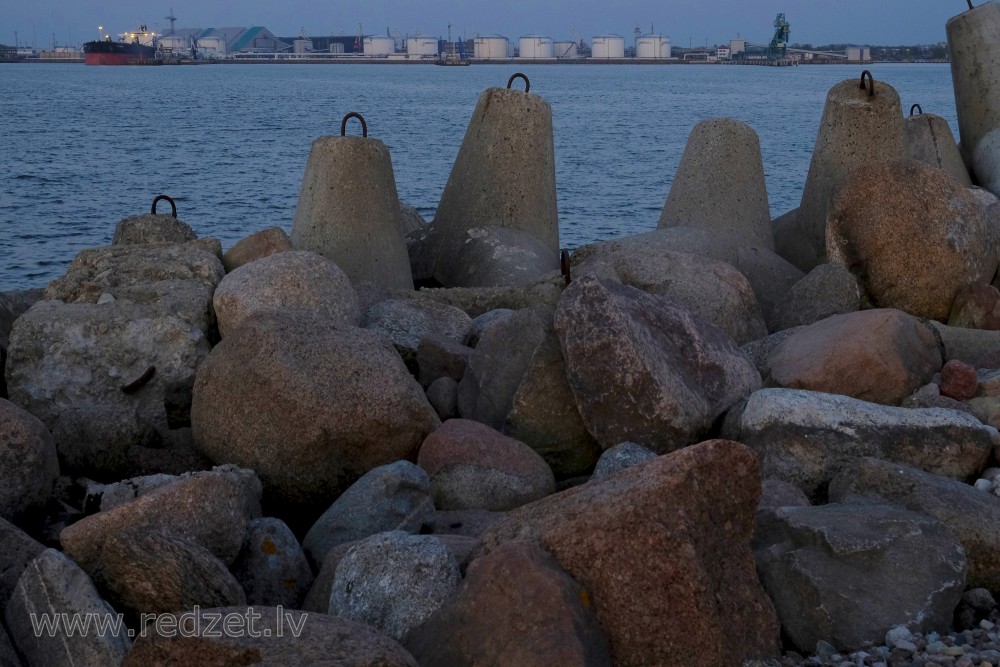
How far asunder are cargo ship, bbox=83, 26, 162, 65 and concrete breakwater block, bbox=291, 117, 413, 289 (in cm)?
10355

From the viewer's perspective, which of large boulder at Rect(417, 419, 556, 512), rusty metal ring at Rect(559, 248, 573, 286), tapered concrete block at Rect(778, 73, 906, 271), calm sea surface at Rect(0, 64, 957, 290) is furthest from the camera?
calm sea surface at Rect(0, 64, 957, 290)

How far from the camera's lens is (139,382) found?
5242 millimetres

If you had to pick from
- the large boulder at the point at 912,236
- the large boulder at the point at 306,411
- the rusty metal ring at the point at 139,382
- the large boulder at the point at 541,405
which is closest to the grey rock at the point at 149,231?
the rusty metal ring at the point at 139,382

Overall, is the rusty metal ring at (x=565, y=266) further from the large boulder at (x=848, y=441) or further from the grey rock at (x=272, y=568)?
the grey rock at (x=272, y=568)

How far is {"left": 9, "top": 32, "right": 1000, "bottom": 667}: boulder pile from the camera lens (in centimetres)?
287

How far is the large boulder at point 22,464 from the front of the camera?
380 cm

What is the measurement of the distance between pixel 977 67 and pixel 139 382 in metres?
7.31

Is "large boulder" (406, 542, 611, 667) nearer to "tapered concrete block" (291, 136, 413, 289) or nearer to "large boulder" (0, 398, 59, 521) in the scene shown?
"large boulder" (0, 398, 59, 521)

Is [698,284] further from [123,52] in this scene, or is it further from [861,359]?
[123,52]

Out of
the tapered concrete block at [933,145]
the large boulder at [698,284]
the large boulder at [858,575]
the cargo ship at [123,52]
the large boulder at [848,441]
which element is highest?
the cargo ship at [123,52]

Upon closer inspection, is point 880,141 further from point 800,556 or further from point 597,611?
point 597,611

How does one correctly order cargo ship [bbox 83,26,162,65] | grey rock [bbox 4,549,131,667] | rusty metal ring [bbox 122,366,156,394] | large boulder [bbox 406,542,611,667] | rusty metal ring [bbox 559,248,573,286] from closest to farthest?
large boulder [bbox 406,542,611,667], grey rock [bbox 4,549,131,667], rusty metal ring [bbox 122,366,156,394], rusty metal ring [bbox 559,248,573,286], cargo ship [bbox 83,26,162,65]

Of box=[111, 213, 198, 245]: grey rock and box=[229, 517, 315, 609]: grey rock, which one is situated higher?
box=[111, 213, 198, 245]: grey rock

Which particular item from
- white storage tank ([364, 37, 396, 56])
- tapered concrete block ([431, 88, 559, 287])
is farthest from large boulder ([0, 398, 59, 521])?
white storage tank ([364, 37, 396, 56])
